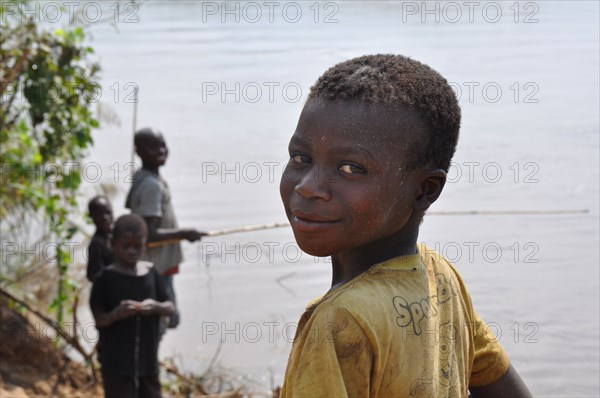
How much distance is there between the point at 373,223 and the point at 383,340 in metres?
0.21

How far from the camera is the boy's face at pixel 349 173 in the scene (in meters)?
1.58

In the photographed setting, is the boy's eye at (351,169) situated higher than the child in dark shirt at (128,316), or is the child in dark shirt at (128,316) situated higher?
the boy's eye at (351,169)

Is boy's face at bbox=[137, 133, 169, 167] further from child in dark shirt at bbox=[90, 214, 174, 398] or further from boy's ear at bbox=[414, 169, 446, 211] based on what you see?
boy's ear at bbox=[414, 169, 446, 211]

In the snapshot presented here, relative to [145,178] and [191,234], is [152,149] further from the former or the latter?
[191,234]

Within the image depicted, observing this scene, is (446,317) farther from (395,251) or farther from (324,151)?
(324,151)

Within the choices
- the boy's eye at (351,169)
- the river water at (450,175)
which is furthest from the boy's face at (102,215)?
the boy's eye at (351,169)

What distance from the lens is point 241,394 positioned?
5.18 m

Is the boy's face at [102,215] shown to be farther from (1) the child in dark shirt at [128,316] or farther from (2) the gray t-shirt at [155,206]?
(1) the child in dark shirt at [128,316]

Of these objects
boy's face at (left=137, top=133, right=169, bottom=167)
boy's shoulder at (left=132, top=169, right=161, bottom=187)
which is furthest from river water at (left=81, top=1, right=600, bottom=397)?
boy's shoulder at (left=132, top=169, right=161, bottom=187)

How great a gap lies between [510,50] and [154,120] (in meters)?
4.79

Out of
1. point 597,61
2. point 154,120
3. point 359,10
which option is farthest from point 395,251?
point 359,10

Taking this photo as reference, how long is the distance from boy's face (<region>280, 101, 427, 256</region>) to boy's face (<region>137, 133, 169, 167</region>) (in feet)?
11.8

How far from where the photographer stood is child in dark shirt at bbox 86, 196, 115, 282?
4.80 m

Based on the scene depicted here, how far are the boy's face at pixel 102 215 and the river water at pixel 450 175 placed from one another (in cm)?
110
